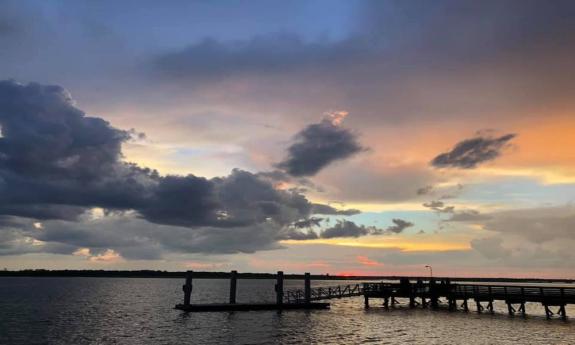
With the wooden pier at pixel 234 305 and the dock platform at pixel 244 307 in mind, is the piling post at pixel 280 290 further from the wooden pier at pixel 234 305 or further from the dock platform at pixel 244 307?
the dock platform at pixel 244 307

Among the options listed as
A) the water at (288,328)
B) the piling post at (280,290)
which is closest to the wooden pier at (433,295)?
the piling post at (280,290)

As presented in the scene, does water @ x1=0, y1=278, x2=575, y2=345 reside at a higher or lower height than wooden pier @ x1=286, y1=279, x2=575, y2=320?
lower

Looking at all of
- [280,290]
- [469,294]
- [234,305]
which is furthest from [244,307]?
[469,294]

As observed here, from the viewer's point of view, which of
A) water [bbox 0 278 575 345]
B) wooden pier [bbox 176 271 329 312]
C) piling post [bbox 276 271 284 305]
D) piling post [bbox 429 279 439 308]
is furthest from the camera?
piling post [bbox 429 279 439 308]

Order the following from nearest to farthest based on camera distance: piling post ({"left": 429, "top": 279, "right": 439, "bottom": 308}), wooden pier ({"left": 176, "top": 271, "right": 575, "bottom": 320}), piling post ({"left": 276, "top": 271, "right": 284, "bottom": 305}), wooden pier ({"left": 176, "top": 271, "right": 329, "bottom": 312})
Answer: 1. wooden pier ({"left": 176, "top": 271, "right": 575, "bottom": 320})
2. wooden pier ({"left": 176, "top": 271, "right": 329, "bottom": 312})
3. piling post ({"left": 276, "top": 271, "right": 284, "bottom": 305})
4. piling post ({"left": 429, "top": 279, "right": 439, "bottom": 308})

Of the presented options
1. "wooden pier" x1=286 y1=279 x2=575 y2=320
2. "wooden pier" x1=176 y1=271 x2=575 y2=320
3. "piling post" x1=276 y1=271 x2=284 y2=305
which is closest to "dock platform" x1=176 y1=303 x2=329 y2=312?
"wooden pier" x1=176 y1=271 x2=575 y2=320

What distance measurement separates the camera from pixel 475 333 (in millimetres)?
45500

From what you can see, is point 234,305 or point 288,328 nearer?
point 288,328

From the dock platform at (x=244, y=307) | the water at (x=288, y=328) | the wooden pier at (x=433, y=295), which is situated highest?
the wooden pier at (x=433, y=295)

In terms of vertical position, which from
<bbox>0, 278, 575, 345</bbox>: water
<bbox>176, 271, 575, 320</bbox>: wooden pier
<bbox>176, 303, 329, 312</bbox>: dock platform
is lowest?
<bbox>0, 278, 575, 345</bbox>: water

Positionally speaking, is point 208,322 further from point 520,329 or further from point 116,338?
point 520,329

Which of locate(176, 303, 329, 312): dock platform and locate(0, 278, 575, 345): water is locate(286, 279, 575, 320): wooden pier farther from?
locate(0, 278, 575, 345): water

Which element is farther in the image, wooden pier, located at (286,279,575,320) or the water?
wooden pier, located at (286,279,575,320)

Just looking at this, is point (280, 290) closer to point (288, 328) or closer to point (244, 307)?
point (244, 307)
